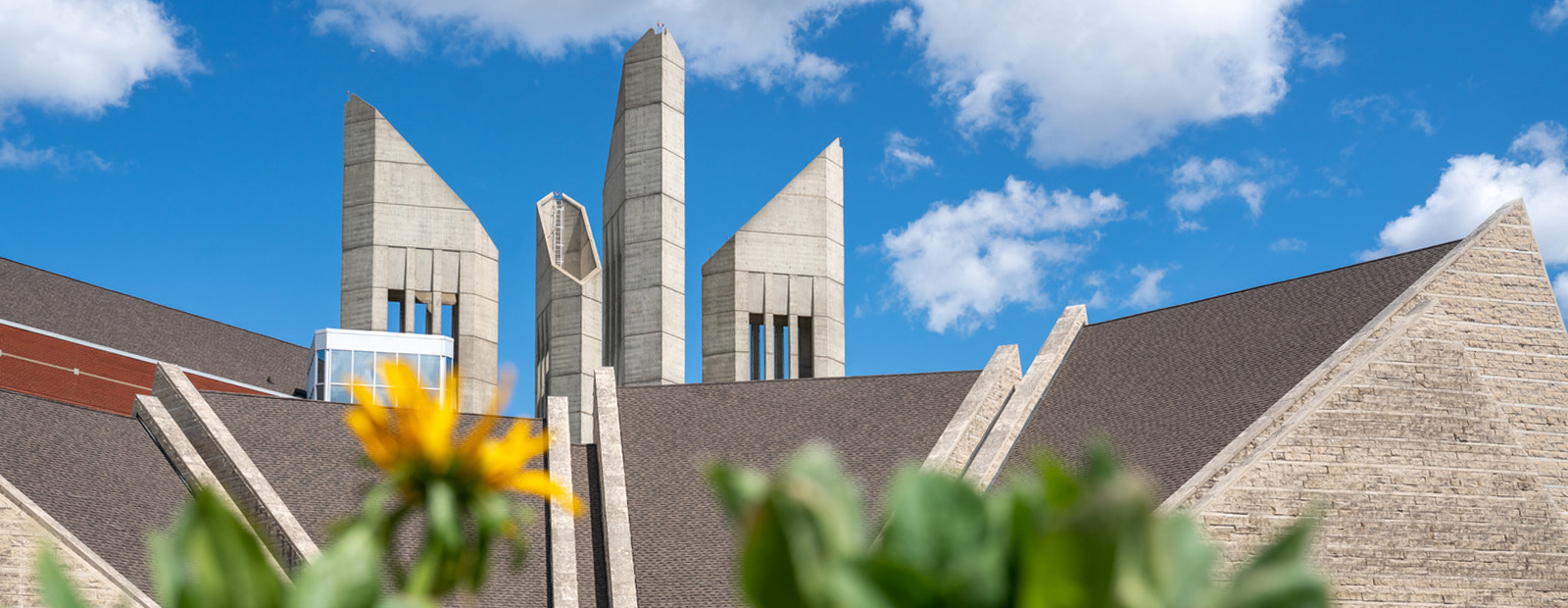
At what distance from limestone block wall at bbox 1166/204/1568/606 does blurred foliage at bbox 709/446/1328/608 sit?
18.3 meters

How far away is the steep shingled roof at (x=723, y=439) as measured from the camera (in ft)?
80.5

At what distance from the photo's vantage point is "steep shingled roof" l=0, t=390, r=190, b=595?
21.5 m

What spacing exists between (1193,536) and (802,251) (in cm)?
3432

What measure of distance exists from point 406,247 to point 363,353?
3192mm

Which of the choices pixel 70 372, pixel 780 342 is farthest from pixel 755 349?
pixel 70 372

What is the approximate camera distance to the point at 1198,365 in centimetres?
2542

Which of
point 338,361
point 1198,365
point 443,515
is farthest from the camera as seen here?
point 338,361

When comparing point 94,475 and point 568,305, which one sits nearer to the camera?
point 94,475

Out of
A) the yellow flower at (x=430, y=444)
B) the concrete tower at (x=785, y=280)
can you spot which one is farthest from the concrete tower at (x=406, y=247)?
the yellow flower at (x=430, y=444)

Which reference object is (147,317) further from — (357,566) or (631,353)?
(357,566)

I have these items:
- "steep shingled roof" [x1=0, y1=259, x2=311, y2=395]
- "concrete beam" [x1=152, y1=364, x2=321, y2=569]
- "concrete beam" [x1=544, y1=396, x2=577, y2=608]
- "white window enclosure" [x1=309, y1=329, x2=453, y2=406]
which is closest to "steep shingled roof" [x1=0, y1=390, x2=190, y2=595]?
"concrete beam" [x1=152, y1=364, x2=321, y2=569]

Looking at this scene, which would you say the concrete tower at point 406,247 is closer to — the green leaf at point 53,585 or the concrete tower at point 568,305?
the concrete tower at point 568,305

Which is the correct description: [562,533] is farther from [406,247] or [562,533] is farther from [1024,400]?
[406,247]

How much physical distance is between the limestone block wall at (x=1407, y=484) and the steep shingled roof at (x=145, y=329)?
2941 cm
